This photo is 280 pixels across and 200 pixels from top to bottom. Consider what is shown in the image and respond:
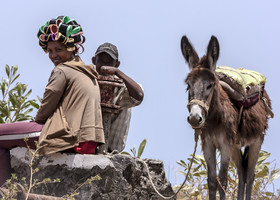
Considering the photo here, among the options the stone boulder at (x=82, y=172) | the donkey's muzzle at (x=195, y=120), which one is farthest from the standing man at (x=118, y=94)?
the donkey's muzzle at (x=195, y=120)

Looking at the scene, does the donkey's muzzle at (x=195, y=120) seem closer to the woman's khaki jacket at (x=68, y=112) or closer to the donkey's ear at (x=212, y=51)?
the donkey's ear at (x=212, y=51)

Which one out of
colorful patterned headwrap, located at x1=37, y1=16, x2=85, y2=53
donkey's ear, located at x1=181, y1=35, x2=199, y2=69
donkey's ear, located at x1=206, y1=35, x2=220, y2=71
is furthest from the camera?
donkey's ear, located at x1=181, y1=35, x2=199, y2=69

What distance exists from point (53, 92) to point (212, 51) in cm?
287

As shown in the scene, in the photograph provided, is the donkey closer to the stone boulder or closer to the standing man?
the standing man

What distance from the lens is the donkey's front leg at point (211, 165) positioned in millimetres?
7344

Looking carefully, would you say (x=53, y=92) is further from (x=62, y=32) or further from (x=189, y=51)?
(x=189, y=51)

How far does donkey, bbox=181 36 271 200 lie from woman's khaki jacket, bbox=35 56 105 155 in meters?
1.84

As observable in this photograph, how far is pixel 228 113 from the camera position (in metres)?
7.37

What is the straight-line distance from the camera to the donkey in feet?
22.3

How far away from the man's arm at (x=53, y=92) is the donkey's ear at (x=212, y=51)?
8.79ft

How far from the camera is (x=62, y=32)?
502cm

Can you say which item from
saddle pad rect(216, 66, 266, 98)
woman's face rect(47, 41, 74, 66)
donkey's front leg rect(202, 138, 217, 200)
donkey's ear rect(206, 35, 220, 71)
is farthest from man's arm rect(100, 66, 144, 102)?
saddle pad rect(216, 66, 266, 98)

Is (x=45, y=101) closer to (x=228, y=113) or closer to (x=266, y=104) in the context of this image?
(x=228, y=113)

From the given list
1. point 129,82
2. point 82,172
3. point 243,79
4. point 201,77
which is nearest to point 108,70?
point 129,82
